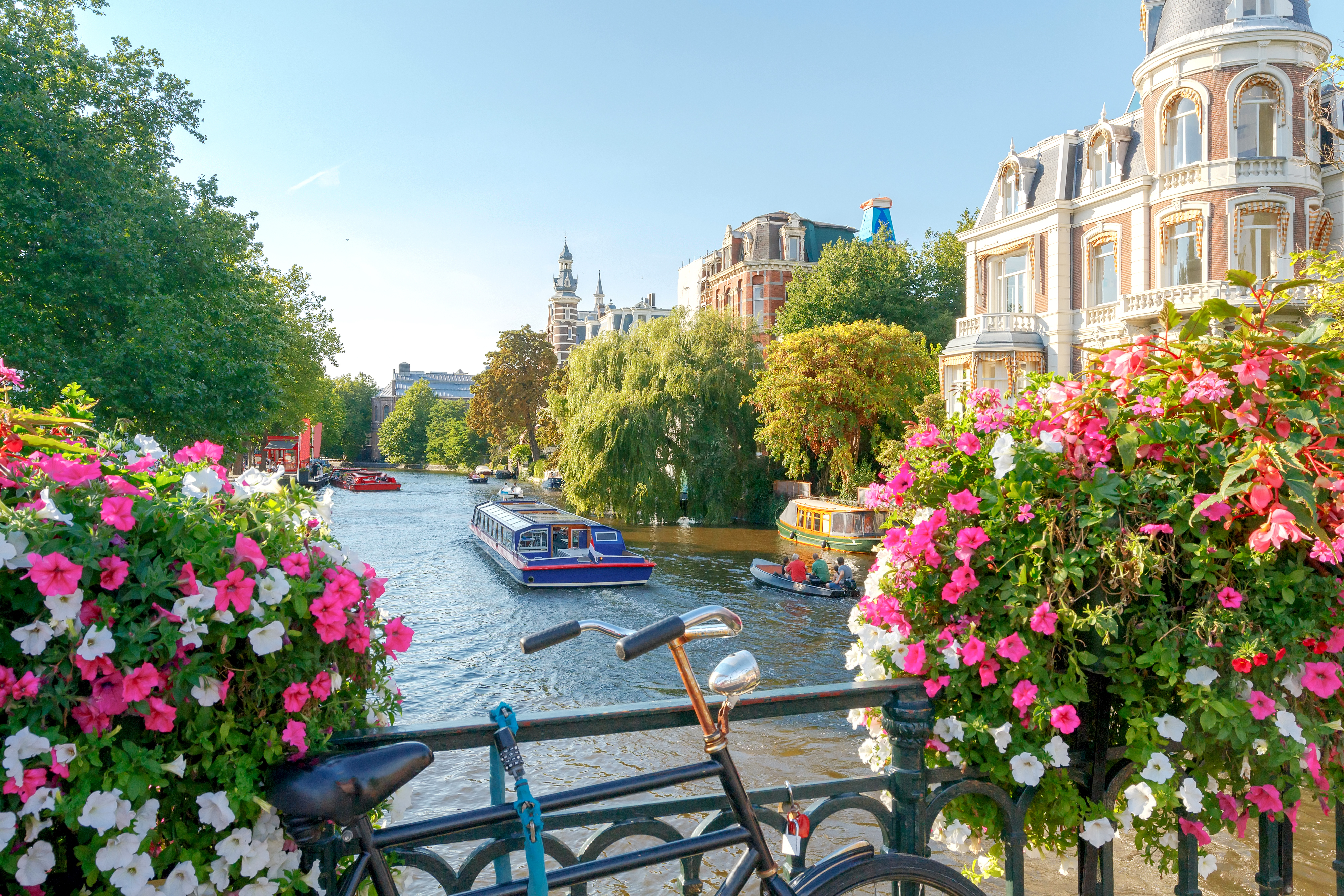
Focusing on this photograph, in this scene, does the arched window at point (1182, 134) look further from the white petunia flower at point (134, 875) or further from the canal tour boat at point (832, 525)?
the white petunia flower at point (134, 875)

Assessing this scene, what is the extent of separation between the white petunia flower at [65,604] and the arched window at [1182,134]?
86.1 ft

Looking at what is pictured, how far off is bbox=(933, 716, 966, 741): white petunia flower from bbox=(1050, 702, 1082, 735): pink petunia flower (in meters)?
0.25

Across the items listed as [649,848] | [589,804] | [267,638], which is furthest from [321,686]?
[649,848]

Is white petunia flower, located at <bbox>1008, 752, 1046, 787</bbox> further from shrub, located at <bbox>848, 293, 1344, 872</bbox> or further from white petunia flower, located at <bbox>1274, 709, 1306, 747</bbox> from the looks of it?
white petunia flower, located at <bbox>1274, 709, 1306, 747</bbox>

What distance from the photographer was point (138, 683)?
5.57ft

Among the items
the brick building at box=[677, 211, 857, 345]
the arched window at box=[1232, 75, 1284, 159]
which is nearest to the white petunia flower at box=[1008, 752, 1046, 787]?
the arched window at box=[1232, 75, 1284, 159]

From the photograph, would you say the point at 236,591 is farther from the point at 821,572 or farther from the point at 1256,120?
the point at 1256,120

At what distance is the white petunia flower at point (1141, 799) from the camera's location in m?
2.50

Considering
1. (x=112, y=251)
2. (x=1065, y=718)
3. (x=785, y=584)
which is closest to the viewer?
(x=1065, y=718)

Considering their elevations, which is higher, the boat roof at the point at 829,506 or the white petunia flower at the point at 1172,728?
the white petunia flower at the point at 1172,728

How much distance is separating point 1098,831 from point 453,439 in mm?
98486

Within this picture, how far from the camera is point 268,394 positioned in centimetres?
2206

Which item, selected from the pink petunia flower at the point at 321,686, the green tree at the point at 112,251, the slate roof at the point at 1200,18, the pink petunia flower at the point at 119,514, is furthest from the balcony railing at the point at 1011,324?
the pink petunia flower at the point at 119,514

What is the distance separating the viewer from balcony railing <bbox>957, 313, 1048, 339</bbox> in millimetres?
27047
